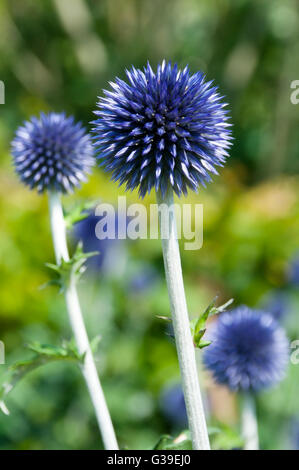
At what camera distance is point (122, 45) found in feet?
28.3

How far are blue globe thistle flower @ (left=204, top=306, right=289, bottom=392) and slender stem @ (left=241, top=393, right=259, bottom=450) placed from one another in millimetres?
35

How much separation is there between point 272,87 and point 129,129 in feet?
27.5

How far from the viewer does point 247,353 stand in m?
1.61

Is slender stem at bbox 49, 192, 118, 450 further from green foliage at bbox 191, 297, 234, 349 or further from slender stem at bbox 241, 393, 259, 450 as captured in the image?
→ slender stem at bbox 241, 393, 259, 450

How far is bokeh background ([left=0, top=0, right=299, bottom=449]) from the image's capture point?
2.72 m

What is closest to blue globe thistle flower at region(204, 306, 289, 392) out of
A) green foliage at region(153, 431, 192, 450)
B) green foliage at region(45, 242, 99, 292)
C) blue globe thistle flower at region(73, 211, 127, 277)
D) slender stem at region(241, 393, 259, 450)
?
slender stem at region(241, 393, 259, 450)

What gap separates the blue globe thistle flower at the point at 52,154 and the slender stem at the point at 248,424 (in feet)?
2.64

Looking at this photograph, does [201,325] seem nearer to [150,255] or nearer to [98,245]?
[98,245]

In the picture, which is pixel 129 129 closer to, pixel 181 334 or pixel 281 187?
pixel 181 334

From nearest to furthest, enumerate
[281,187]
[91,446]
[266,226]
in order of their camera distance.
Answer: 1. [91,446]
2. [266,226]
3. [281,187]

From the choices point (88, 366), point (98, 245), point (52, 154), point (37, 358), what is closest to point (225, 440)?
point (88, 366)

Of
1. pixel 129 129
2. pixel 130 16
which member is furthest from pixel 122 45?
pixel 129 129

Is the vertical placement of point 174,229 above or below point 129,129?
below

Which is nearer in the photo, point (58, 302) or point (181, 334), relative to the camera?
point (181, 334)
